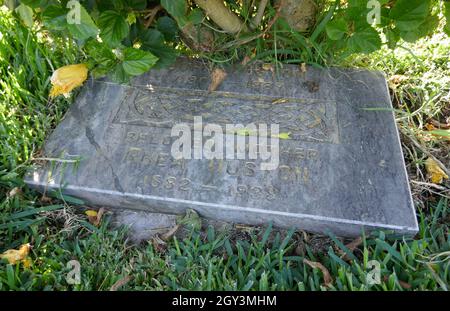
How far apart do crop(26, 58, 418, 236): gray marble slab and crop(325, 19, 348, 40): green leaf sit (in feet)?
1.34

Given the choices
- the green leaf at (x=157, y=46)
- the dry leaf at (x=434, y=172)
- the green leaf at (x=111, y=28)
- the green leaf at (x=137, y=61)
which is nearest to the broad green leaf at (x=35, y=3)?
the green leaf at (x=111, y=28)

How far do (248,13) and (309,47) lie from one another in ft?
1.15

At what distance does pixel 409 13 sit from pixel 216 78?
35.1 inches

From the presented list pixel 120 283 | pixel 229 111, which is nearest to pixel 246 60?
pixel 229 111

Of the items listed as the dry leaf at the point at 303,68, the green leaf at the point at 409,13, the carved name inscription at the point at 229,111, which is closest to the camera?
the green leaf at the point at 409,13

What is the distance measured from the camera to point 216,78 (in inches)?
80.9

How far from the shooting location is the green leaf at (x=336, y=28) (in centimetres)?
159

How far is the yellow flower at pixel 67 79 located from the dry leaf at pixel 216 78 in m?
0.60

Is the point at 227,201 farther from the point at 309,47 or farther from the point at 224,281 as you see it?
the point at 309,47

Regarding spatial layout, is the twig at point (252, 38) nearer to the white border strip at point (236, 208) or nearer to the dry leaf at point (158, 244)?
the white border strip at point (236, 208)

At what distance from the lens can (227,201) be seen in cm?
164

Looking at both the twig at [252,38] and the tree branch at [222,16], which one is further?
the twig at [252,38]

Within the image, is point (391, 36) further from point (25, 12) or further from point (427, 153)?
point (25, 12)
